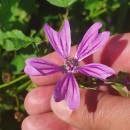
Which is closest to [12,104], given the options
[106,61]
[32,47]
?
[32,47]

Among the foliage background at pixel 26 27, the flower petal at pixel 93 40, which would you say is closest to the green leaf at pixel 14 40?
the foliage background at pixel 26 27

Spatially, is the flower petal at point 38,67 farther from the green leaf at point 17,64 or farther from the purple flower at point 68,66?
the green leaf at point 17,64

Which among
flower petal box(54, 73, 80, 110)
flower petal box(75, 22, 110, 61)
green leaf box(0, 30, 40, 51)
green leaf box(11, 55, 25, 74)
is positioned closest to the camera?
flower petal box(54, 73, 80, 110)

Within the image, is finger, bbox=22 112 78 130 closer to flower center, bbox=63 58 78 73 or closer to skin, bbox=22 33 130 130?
skin, bbox=22 33 130 130

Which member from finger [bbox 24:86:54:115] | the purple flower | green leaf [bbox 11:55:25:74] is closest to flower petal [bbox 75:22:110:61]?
the purple flower

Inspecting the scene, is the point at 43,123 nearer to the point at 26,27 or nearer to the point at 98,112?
the point at 98,112
